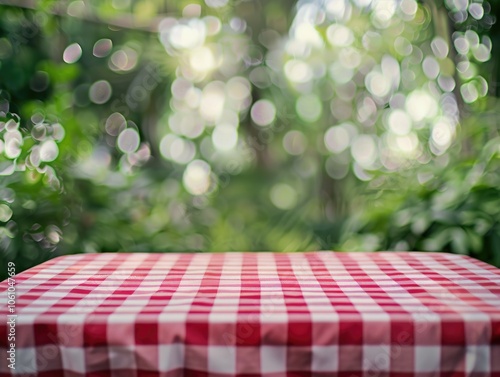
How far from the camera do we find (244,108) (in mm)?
3455

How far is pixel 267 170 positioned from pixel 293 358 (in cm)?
231

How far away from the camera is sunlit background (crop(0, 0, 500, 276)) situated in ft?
9.58

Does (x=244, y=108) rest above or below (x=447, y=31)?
below

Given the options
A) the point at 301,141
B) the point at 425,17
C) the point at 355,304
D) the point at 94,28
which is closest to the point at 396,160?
the point at 301,141

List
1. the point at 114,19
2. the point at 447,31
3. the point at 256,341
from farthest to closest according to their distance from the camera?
the point at 114,19
the point at 447,31
the point at 256,341

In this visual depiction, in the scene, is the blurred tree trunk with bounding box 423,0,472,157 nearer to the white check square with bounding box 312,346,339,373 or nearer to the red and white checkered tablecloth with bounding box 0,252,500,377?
the red and white checkered tablecloth with bounding box 0,252,500,377

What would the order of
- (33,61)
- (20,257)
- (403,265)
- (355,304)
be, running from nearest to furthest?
(355,304)
(403,265)
(20,257)
(33,61)

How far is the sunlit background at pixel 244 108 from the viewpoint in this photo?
2920mm

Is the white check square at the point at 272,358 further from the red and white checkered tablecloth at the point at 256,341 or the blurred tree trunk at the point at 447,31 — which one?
the blurred tree trunk at the point at 447,31

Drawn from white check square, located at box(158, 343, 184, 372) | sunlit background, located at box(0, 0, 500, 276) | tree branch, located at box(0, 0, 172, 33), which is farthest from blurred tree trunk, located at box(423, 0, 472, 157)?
white check square, located at box(158, 343, 184, 372)

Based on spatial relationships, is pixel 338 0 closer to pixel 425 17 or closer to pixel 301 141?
pixel 425 17

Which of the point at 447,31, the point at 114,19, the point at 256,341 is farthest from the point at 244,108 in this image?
the point at 256,341

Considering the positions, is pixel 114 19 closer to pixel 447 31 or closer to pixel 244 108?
pixel 244 108

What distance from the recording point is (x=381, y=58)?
3.36 meters
